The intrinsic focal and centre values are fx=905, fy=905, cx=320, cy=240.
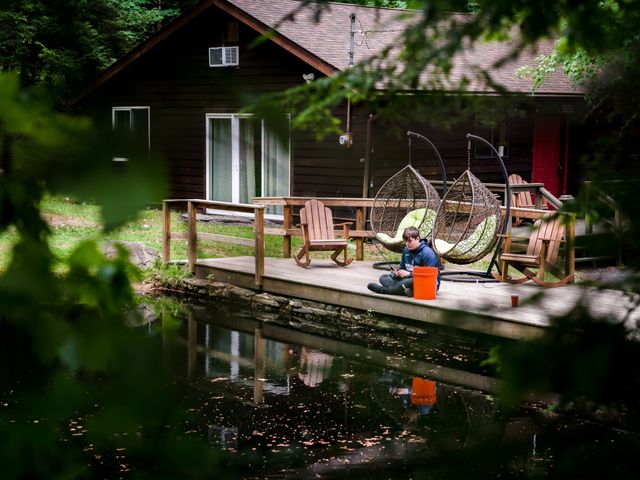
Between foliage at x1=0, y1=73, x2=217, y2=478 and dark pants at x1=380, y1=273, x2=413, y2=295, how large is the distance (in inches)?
363

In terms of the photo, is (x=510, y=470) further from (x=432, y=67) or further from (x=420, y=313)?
(x=420, y=313)

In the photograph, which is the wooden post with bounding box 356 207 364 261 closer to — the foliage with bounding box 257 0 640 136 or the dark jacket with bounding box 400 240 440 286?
the dark jacket with bounding box 400 240 440 286

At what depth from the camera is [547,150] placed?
1881cm

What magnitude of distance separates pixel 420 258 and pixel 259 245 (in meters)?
2.34

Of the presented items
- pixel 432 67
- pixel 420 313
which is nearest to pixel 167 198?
pixel 432 67

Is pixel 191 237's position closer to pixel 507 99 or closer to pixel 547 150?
pixel 547 150

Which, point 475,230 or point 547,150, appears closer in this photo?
point 475,230

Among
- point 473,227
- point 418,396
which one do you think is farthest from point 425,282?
point 473,227

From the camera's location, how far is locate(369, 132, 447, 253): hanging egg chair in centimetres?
1223

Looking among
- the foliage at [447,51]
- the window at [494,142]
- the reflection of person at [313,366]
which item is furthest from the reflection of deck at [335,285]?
the window at [494,142]

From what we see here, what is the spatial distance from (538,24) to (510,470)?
1.99ft

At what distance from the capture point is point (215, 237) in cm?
1214

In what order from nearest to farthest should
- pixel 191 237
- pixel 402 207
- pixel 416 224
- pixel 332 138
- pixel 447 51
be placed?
pixel 447 51 < pixel 191 237 < pixel 416 224 < pixel 402 207 < pixel 332 138

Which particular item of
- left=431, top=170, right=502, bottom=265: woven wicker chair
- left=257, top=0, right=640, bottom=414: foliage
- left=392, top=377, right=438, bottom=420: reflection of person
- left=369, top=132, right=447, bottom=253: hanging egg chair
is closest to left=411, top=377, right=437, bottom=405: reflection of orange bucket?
left=392, top=377, right=438, bottom=420: reflection of person
